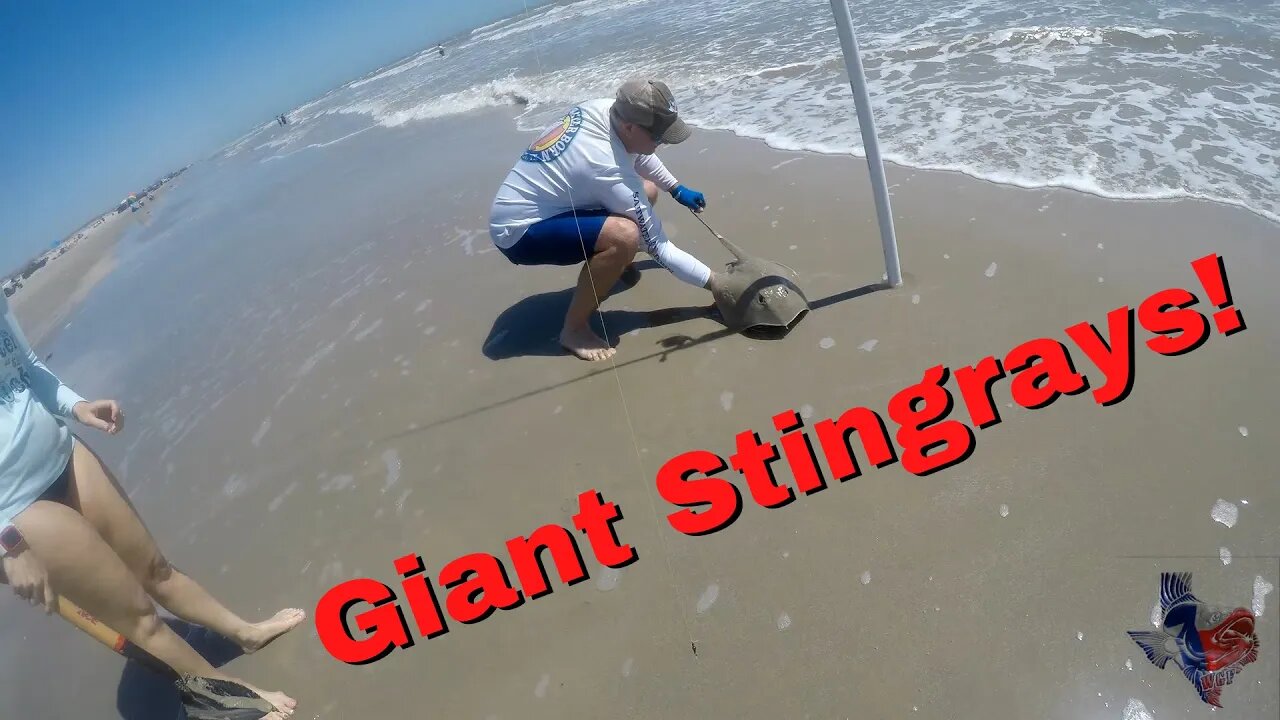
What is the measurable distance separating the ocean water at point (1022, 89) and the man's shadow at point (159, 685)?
16.9ft

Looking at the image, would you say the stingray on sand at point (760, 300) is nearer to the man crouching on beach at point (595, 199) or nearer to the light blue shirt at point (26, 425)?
the man crouching on beach at point (595, 199)

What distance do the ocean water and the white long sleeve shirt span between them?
8.41 feet

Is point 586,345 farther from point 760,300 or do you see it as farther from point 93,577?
point 93,577

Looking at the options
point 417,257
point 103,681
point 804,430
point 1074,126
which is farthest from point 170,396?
point 1074,126

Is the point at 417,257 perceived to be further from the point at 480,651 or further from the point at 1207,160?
the point at 1207,160

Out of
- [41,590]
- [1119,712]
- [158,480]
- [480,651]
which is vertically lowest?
Result: [1119,712]

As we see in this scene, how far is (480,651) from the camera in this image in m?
2.34

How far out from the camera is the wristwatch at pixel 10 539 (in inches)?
70.7

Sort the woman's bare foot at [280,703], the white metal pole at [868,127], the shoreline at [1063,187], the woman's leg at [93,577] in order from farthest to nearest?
the shoreline at [1063,187] < the white metal pole at [868,127] < the woman's bare foot at [280,703] < the woman's leg at [93,577]

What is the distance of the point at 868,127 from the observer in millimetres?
3037

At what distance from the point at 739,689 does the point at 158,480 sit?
3827 millimetres

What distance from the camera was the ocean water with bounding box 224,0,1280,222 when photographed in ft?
13.6

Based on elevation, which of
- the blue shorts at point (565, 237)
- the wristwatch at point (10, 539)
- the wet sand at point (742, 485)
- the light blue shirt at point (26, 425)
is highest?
the light blue shirt at point (26, 425)

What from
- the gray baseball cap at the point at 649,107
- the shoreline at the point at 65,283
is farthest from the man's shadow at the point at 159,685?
the shoreline at the point at 65,283
